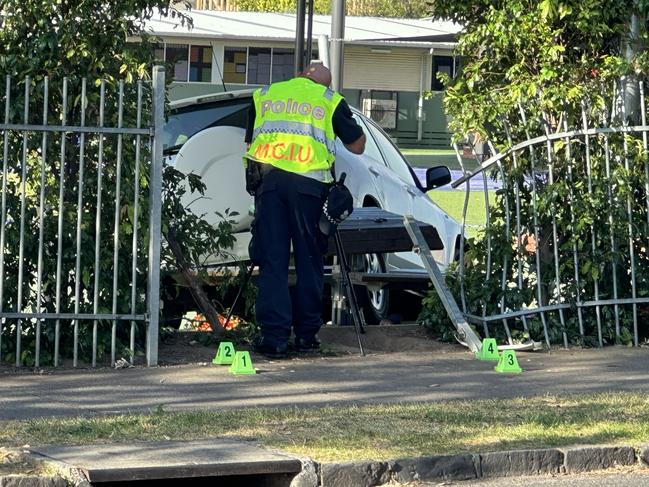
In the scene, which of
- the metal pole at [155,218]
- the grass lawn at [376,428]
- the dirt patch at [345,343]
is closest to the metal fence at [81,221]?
the metal pole at [155,218]

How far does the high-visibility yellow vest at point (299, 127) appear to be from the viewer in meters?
9.43

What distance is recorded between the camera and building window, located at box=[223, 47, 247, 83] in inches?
1818

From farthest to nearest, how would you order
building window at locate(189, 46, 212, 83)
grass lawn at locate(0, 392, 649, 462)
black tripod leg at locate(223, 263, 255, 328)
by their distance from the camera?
building window at locate(189, 46, 212, 83) < black tripod leg at locate(223, 263, 255, 328) < grass lawn at locate(0, 392, 649, 462)

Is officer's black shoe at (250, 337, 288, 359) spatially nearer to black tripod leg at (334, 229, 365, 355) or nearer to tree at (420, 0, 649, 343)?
black tripod leg at (334, 229, 365, 355)

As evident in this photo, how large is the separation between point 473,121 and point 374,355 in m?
1.89

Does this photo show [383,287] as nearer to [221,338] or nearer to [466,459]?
[221,338]

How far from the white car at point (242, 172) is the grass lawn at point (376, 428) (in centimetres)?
342

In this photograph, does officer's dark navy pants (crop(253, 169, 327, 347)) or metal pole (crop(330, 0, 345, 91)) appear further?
metal pole (crop(330, 0, 345, 91))

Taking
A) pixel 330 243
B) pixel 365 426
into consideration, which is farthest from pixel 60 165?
pixel 365 426

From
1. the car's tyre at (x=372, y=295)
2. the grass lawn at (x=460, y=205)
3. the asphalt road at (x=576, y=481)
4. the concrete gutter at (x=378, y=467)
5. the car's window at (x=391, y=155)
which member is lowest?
the asphalt road at (x=576, y=481)

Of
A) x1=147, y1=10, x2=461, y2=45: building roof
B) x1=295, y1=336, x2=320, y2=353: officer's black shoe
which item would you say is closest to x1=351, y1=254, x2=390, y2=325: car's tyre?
x1=295, y1=336, x2=320, y2=353: officer's black shoe

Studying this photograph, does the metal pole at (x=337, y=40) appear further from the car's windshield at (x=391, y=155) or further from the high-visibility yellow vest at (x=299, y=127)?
the high-visibility yellow vest at (x=299, y=127)

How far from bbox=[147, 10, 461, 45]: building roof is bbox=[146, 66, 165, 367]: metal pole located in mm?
32106

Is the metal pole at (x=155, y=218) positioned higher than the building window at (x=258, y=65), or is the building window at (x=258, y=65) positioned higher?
the building window at (x=258, y=65)
